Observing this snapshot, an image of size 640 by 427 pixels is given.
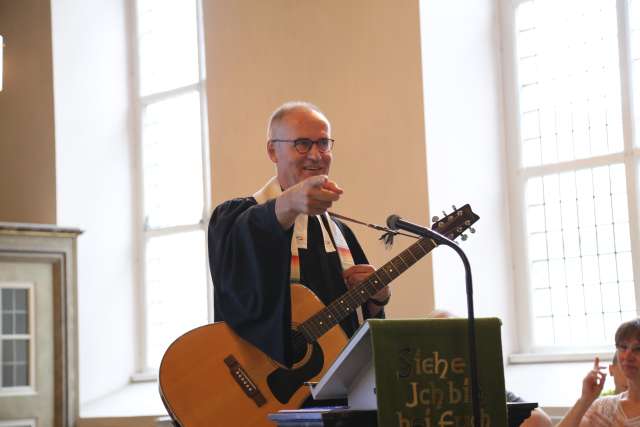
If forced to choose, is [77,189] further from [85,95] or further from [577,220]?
[577,220]

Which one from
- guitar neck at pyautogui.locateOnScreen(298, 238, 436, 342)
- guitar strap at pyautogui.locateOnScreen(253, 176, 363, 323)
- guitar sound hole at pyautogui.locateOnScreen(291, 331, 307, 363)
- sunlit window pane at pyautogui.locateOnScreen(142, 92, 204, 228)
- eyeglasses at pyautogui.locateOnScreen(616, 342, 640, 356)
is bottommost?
eyeglasses at pyautogui.locateOnScreen(616, 342, 640, 356)

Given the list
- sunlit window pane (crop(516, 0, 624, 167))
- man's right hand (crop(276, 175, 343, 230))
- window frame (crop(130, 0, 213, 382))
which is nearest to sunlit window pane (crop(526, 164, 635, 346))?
sunlit window pane (crop(516, 0, 624, 167))

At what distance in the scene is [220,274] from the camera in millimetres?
3262

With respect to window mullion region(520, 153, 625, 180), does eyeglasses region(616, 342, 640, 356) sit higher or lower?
lower

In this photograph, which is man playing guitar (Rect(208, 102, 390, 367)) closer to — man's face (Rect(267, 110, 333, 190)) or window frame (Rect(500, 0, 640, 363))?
man's face (Rect(267, 110, 333, 190))

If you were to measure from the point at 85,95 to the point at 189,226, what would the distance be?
4.35ft

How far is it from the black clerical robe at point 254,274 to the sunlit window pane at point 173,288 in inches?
163

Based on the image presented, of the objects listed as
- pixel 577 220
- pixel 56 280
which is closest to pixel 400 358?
pixel 577 220

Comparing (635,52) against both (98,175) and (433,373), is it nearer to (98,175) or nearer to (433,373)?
(433,373)

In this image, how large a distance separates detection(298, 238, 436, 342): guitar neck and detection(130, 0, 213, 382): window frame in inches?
164

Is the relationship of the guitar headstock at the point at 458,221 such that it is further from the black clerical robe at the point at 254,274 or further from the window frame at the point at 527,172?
the window frame at the point at 527,172

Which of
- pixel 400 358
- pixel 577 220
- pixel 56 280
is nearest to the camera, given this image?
pixel 400 358

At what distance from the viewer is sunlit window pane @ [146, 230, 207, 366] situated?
7.52 meters

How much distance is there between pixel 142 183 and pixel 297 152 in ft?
15.8
